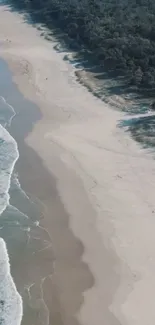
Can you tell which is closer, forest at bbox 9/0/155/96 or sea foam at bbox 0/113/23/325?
sea foam at bbox 0/113/23/325

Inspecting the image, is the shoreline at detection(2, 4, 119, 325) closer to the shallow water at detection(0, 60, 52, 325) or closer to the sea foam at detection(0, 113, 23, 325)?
the shallow water at detection(0, 60, 52, 325)

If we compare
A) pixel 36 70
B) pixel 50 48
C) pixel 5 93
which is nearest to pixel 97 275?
pixel 5 93

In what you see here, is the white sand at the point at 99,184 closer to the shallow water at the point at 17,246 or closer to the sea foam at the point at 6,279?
the shallow water at the point at 17,246

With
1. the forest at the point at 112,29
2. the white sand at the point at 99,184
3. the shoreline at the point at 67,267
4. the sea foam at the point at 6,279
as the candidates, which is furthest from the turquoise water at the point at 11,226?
the forest at the point at 112,29

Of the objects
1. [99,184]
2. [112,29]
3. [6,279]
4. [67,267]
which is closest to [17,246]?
[6,279]

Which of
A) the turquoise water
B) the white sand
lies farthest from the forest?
the turquoise water

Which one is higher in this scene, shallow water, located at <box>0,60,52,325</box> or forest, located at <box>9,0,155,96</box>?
shallow water, located at <box>0,60,52,325</box>
